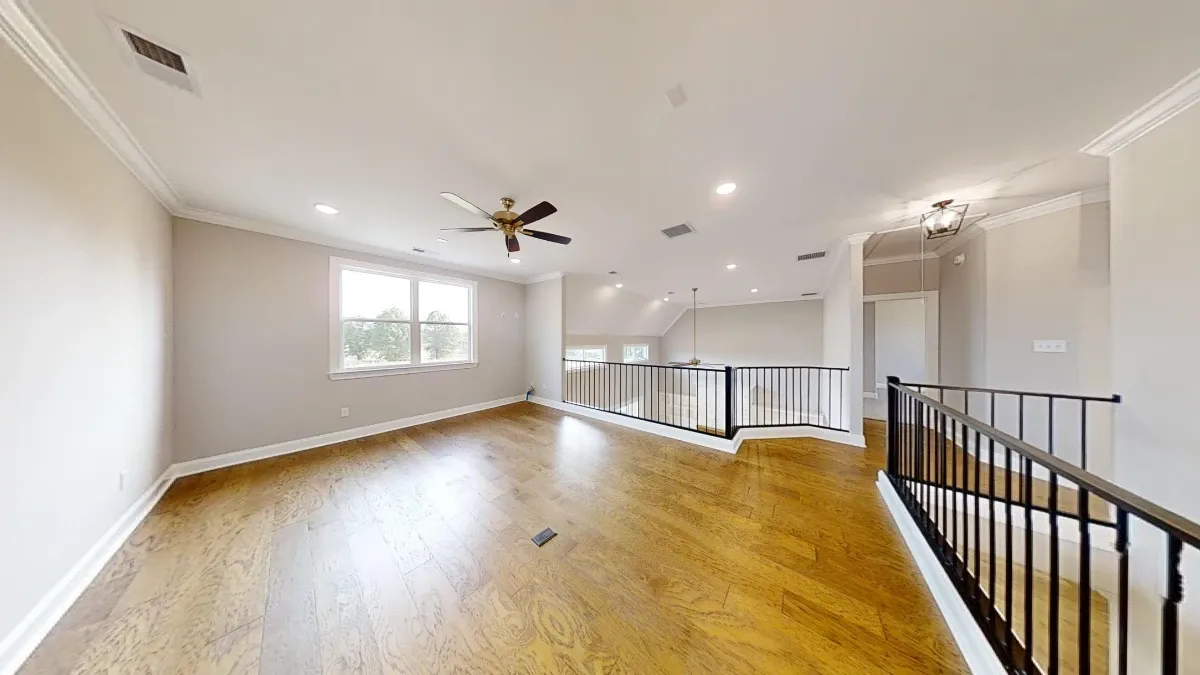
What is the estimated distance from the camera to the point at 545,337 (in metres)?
5.68

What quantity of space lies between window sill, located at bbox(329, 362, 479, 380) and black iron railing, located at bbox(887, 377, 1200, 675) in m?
5.10

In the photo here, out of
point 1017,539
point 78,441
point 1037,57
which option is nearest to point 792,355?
point 1017,539

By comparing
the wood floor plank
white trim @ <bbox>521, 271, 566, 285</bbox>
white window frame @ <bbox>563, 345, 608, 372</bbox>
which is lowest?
the wood floor plank

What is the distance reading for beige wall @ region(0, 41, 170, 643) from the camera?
1.41 m

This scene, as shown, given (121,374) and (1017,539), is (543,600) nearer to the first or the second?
(121,374)

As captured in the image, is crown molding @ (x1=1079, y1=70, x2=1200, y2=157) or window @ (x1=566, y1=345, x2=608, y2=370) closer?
crown molding @ (x1=1079, y1=70, x2=1200, y2=157)

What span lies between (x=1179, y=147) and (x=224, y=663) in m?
5.22

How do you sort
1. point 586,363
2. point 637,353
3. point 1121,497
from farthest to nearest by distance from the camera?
point 637,353 → point 586,363 → point 1121,497

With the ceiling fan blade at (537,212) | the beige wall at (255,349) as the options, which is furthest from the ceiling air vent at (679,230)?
the beige wall at (255,349)

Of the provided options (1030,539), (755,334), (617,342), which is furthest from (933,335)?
(617,342)

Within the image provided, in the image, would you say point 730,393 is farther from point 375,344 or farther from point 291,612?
point 375,344

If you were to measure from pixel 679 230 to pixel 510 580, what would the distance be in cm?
335

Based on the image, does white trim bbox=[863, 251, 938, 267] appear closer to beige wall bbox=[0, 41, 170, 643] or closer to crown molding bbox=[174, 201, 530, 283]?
crown molding bbox=[174, 201, 530, 283]

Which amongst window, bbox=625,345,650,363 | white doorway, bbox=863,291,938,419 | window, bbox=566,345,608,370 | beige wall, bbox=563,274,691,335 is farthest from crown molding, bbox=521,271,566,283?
white doorway, bbox=863,291,938,419
